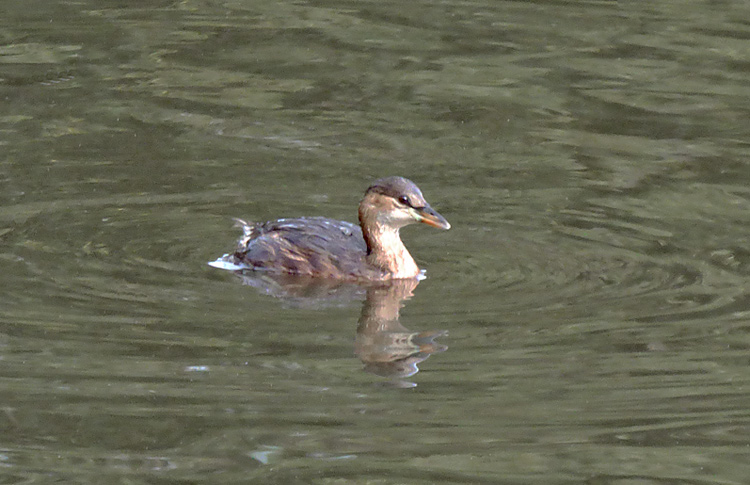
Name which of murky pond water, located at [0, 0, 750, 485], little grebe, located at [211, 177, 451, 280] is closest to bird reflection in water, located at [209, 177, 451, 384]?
little grebe, located at [211, 177, 451, 280]

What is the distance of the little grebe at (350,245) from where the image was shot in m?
10.1

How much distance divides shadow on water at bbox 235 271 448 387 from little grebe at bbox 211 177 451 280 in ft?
0.30

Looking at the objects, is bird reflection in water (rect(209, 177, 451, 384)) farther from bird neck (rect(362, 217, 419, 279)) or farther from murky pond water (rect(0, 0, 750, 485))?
murky pond water (rect(0, 0, 750, 485))

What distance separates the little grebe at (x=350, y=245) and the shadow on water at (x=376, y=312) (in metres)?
0.09

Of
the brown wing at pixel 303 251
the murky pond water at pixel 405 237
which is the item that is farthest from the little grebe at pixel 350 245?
the murky pond water at pixel 405 237

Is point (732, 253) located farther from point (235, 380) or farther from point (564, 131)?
point (235, 380)

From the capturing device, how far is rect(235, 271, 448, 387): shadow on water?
8367 mm

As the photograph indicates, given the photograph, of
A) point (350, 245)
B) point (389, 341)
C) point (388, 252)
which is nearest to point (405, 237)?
point (350, 245)

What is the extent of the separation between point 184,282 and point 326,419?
8.26 ft

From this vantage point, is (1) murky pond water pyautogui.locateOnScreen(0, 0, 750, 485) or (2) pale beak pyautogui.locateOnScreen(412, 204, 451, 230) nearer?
(1) murky pond water pyautogui.locateOnScreen(0, 0, 750, 485)

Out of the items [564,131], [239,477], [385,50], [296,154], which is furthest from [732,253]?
[385,50]

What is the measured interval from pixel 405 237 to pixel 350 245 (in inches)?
34.6

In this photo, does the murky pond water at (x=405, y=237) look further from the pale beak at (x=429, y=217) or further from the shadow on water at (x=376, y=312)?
the pale beak at (x=429, y=217)

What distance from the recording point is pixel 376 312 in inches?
370
